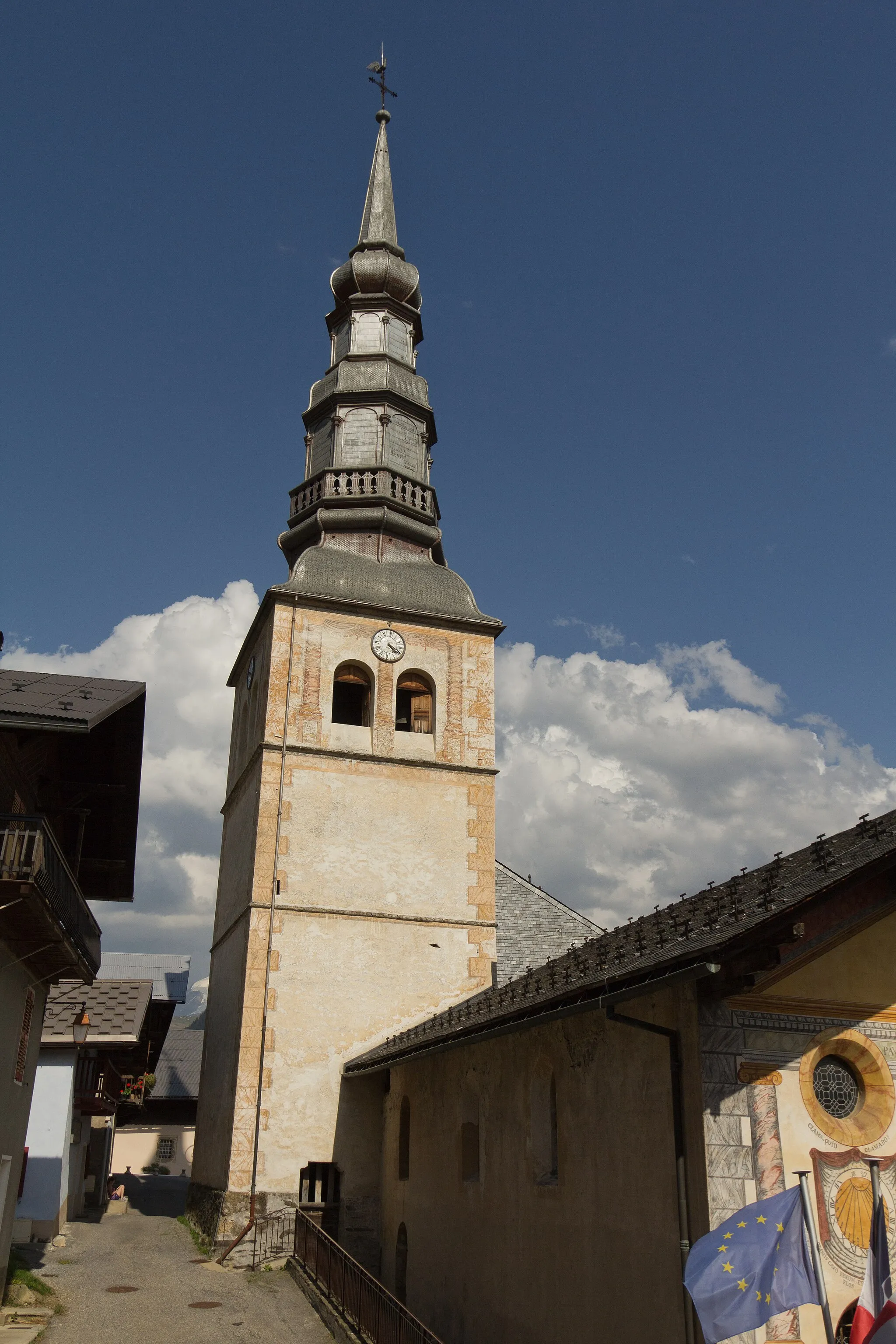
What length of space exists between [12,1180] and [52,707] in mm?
7385

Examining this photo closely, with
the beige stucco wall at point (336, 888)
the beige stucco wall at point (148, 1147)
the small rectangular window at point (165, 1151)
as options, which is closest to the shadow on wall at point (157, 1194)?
the beige stucco wall at point (148, 1147)

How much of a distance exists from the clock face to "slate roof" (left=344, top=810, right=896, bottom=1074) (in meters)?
10.5

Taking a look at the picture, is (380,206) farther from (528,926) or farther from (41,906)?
(41,906)

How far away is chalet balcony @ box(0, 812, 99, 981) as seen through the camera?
12.0m

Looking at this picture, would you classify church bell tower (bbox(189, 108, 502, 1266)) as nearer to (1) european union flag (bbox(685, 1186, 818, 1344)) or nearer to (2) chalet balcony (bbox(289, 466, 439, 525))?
(2) chalet balcony (bbox(289, 466, 439, 525))

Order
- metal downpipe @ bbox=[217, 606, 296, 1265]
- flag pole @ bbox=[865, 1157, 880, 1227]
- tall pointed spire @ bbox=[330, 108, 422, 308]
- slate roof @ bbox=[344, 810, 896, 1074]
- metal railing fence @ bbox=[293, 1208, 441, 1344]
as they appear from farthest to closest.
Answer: tall pointed spire @ bbox=[330, 108, 422, 308], metal downpipe @ bbox=[217, 606, 296, 1265], metal railing fence @ bbox=[293, 1208, 441, 1344], slate roof @ bbox=[344, 810, 896, 1074], flag pole @ bbox=[865, 1157, 880, 1227]

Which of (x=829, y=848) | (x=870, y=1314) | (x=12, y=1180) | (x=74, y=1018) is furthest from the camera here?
(x=74, y=1018)

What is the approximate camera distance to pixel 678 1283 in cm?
954

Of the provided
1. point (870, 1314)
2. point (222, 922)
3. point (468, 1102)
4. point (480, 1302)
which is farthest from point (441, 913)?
point (870, 1314)

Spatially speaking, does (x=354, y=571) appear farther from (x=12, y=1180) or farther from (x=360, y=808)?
(x=12, y=1180)

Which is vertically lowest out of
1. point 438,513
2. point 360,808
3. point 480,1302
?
point 480,1302

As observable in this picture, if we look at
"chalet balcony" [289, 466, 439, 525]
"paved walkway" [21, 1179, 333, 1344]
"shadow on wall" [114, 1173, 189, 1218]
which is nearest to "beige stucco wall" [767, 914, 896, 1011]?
"paved walkway" [21, 1179, 333, 1344]

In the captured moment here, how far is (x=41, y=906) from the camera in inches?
498

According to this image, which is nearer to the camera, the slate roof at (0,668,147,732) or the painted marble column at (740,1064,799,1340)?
the painted marble column at (740,1064,799,1340)
